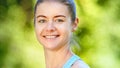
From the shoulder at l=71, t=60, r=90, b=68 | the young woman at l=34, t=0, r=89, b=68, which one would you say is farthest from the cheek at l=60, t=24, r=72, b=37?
the shoulder at l=71, t=60, r=90, b=68

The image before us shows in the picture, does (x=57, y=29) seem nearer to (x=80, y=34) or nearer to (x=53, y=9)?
(x=53, y=9)

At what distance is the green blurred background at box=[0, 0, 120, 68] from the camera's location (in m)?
5.21

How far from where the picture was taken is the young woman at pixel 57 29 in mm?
2385

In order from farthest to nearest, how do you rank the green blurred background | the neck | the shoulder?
the green blurred background
the neck
the shoulder

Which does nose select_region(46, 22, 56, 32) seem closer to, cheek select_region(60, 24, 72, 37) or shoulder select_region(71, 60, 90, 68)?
cheek select_region(60, 24, 72, 37)

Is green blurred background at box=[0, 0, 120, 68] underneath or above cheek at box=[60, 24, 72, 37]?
underneath

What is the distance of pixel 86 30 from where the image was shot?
5391mm

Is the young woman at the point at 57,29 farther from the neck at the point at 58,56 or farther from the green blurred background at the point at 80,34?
the green blurred background at the point at 80,34

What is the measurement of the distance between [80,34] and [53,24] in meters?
2.93

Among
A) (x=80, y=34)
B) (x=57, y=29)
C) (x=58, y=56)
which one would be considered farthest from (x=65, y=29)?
(x=80, y=34)

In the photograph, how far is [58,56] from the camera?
98.1 inches

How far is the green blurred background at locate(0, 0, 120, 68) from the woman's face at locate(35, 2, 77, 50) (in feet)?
8.69

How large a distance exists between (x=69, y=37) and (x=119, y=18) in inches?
120

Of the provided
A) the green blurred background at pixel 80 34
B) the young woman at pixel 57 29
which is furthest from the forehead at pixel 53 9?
the green blurred background at pixel 80 34
